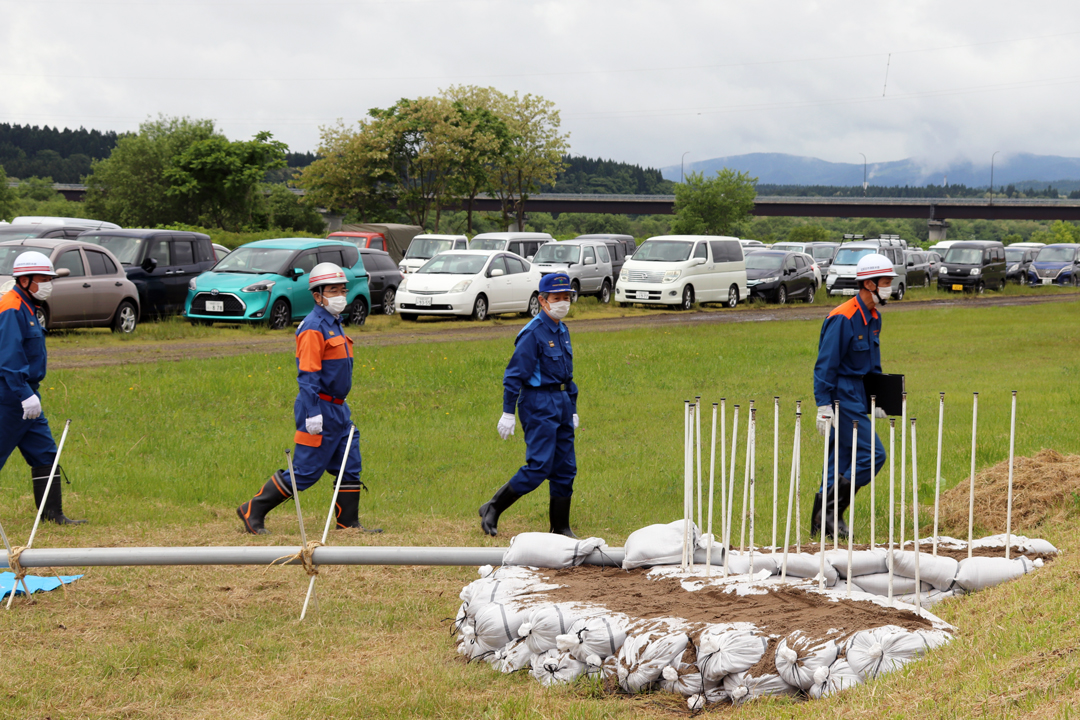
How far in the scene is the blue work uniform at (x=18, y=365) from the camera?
6.93m

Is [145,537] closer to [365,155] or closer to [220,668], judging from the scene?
[220,668]

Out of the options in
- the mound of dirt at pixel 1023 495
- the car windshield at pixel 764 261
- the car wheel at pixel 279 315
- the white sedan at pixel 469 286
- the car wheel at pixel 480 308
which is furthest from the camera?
the car windshield at pixel 764 261

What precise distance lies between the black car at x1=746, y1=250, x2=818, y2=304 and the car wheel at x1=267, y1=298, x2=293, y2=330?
16.3 meters

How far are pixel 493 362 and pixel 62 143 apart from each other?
366ft

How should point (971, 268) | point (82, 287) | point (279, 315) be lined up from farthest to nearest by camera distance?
point (971, 268) < point (279, 315) < point (82, 287)

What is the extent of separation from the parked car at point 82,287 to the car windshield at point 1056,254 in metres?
39.6

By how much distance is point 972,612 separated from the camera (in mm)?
4668

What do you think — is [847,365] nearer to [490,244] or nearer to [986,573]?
[986,573]

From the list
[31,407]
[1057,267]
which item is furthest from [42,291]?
[1057,267]

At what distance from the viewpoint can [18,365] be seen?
695cm

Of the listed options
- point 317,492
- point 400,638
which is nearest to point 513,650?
point 400,638

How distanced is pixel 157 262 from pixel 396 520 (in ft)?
45.8

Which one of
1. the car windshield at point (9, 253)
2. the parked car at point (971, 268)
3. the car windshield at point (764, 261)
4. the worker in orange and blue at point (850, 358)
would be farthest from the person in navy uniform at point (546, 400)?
the parked car at point (971, 268)

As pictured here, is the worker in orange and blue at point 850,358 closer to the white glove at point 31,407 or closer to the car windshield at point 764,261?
the white glove at point 31,407
